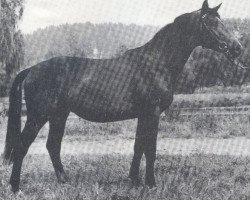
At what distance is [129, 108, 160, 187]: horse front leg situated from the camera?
6105mm

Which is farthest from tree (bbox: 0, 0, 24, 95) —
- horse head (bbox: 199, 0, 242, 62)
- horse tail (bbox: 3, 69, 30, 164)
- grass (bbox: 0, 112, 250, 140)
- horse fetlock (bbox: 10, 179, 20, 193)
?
horse head (bbox: 199, 0, 242, 62)

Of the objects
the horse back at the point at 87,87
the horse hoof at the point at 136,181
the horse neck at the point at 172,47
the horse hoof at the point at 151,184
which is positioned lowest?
the horse hoof at the point at 136,181

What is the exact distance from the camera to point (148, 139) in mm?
6152

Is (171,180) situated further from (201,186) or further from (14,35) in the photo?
(14,35)

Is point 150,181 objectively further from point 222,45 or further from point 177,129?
point 177,129

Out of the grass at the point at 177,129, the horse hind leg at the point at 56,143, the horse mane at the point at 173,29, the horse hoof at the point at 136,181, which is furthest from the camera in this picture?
the grass at the point at 177,129

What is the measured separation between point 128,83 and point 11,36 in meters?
18.8

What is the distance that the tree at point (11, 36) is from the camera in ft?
75.6

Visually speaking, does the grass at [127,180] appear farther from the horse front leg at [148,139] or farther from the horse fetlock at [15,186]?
the horse front leg at [148,139]

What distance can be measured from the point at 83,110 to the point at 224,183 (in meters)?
2.60

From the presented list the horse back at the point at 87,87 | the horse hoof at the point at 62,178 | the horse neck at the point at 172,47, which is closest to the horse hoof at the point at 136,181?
the horse back at the point at 87,87

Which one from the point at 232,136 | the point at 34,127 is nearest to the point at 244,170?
the point at 34,127

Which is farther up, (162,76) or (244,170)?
(162,76)

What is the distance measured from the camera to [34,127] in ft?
20.6
